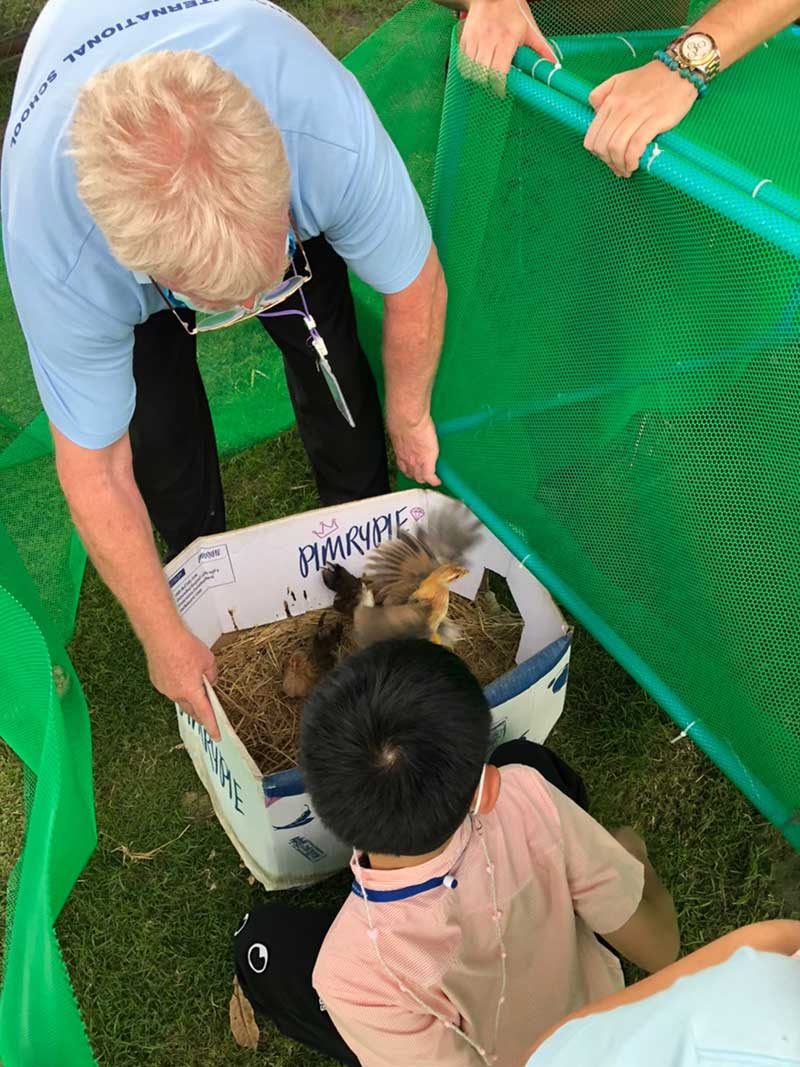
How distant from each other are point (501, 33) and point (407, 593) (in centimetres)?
148

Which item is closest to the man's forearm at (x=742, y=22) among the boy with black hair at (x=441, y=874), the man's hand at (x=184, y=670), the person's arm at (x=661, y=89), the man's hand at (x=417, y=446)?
the person's arm at (x=661, y=89)

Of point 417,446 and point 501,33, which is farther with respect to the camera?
point 417,446

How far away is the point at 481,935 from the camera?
1619mm

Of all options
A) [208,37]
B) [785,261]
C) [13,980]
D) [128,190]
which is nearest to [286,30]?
[208,37]

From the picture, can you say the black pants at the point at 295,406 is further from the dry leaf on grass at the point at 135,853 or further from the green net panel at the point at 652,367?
the dry leaf on grass at the point at 135,853

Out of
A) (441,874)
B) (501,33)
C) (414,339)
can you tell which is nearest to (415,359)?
(414,339)

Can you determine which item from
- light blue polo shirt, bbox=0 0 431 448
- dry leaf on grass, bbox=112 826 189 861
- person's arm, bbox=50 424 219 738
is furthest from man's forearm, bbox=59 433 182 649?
dry leaf on grass, bbox=112 826 189 861

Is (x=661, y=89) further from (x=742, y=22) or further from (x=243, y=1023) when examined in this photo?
(x=243, y=1023)

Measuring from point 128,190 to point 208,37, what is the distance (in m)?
0.45

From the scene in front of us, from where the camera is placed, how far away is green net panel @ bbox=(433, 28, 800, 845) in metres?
1.71

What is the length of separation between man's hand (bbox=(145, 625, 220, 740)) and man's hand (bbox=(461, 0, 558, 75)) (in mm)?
1415

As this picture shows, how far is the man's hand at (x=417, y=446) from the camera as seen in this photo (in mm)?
2523

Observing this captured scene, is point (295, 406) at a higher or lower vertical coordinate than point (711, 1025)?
lower

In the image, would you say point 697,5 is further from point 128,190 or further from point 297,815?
point 297,815
